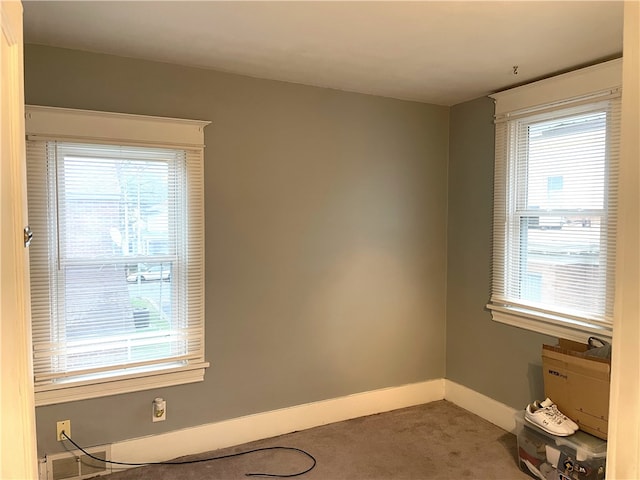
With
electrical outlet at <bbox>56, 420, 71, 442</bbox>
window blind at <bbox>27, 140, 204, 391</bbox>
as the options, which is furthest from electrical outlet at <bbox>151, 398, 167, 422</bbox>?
electrical outlet at <bbox>56, 420, 71, 442</bbox>

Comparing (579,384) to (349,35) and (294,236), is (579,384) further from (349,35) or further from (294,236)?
(349,35)

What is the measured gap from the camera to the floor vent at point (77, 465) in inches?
101

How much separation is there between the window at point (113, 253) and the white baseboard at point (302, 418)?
0.35m

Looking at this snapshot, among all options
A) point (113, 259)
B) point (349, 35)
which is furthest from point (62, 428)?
point (349, 35)

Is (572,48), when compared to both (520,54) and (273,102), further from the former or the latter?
(273,102)

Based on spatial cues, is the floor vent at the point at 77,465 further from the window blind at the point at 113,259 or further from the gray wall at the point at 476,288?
the gray wall at the point at 476,288

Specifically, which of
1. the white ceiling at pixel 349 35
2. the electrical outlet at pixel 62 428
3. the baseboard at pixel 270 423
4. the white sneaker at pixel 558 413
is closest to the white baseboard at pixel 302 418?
the baseboard at pixel 270 423

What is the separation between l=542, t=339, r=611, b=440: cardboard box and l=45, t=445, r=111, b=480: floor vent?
101 inches

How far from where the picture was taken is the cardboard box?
2444mm

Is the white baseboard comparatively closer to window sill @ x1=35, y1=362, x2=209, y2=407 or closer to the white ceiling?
window sill @ x1=35, y1=362, x2=209, y2=407

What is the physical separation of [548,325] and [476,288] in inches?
25.2

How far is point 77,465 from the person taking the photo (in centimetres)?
261


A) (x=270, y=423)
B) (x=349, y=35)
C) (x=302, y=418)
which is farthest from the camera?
(x=302, y=418)

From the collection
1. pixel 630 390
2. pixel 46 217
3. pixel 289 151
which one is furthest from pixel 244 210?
pixel 630 390
